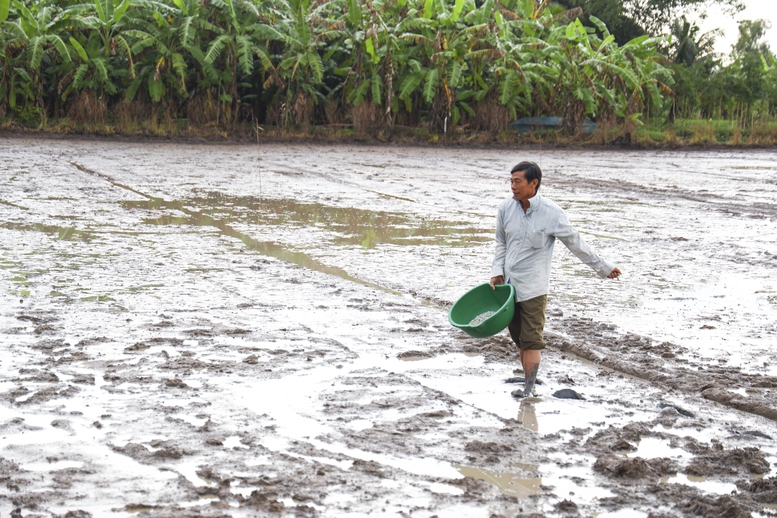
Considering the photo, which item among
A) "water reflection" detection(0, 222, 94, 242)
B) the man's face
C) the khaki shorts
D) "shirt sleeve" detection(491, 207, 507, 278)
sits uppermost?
the man's face

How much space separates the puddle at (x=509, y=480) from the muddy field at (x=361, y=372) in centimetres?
1

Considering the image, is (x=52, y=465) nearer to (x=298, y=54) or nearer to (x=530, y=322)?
(x=530, y=322)

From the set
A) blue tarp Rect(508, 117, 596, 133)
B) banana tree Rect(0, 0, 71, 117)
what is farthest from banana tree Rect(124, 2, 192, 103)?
blue tarp Rect(508, 117, 596, 133)

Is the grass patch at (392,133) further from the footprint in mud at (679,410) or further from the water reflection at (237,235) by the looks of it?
the footprint in mud at (679,410)

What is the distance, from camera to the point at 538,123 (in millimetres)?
24906

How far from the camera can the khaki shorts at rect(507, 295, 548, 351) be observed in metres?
4.68

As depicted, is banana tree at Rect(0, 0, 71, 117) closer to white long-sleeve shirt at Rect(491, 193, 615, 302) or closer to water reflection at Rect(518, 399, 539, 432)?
white long-sleeve shirt at Rect(491, 193, 615, 302)

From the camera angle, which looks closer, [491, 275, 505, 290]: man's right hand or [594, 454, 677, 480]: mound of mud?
[594, 454, 677, 480]: mound of mud

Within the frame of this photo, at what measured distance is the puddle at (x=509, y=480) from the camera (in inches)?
137

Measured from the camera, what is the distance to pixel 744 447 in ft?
13.0

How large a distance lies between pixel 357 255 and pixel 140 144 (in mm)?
13114

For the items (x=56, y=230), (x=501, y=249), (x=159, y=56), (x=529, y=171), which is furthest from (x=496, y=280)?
(x=159, y=56)

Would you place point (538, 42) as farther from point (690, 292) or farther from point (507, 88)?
point (690, 292)

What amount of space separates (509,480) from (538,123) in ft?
72.4
